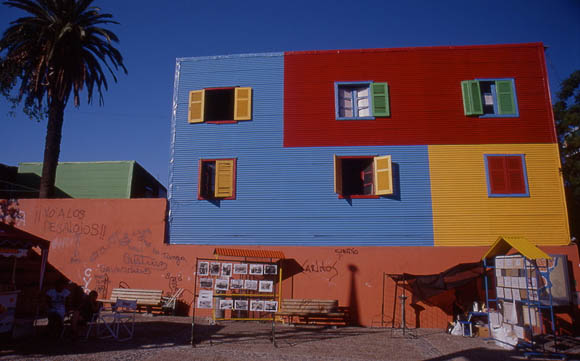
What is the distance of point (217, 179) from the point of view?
14.5m

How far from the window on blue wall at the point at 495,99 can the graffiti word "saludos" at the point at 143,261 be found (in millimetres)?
12114

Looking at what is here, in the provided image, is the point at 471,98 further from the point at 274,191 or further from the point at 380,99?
the point at 274,191

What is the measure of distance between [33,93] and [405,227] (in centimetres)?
1588

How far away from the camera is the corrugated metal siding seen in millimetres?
21234

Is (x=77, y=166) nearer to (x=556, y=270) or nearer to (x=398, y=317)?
(x=398, y=317)

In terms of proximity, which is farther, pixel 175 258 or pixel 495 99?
pixel 495 99

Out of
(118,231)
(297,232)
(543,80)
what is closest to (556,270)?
(543,80)

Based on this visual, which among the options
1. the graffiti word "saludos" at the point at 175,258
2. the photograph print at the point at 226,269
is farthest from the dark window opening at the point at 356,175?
the graffiti word "saludos" at the point at 175,258

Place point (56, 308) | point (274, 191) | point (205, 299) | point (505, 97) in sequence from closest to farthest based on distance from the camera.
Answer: point (205, 299) < point (56, 308) < point (274, 191) < point (505, 97)

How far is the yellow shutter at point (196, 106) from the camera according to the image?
15.1 m

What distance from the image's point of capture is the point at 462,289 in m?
12.9

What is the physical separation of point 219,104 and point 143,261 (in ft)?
23.2

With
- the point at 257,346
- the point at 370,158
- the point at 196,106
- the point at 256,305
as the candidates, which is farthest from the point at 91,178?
the point at 257,346

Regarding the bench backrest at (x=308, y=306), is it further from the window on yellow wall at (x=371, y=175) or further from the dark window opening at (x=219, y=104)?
the dark window opening at (x=219, y=104)
